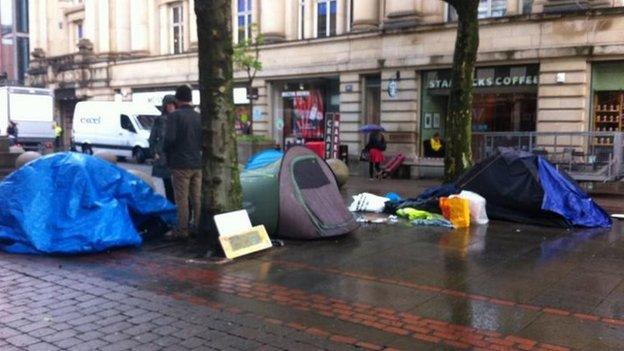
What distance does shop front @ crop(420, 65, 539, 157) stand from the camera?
19.7 meters

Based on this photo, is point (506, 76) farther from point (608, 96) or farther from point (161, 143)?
point (161, 143)

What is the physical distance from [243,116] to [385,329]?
24750mm

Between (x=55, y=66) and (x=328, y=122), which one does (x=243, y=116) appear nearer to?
(x=328, y=122)

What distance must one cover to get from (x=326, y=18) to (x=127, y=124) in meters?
10.0

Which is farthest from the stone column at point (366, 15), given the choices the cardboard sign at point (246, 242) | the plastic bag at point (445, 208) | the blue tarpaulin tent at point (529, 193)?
the cardboard sign at point (246, 242)

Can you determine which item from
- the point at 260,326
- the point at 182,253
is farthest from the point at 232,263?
the point at 260,326

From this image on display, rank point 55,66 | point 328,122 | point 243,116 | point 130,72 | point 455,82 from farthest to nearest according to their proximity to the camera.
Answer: point 55,66
point 130,72
point 243,116
point 328,122
point 455,82

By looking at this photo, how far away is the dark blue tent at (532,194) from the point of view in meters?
9.66

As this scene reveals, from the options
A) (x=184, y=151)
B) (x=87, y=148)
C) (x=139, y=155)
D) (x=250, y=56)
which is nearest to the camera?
(x=184, y=151)

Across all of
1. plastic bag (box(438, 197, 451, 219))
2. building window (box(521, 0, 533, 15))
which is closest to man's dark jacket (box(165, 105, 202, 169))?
plastic bag (box(438, 197, 451, 219))

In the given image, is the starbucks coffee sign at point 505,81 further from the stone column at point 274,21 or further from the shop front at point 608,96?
the stone column at point 274,21

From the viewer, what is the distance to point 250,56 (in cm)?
2519

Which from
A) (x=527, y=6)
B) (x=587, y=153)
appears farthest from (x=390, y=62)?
(x=587, y=153)

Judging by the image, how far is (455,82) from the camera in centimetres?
1238
